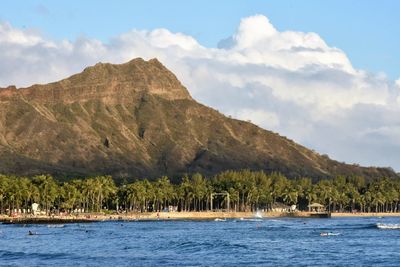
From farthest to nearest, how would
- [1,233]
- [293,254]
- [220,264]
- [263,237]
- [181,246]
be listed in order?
[1,233]
[263,237]
[181,246]
[293,254]
[220,264]

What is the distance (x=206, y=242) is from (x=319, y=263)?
3997 centimetres

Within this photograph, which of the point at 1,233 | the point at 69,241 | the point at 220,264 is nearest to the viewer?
the point at 220,264

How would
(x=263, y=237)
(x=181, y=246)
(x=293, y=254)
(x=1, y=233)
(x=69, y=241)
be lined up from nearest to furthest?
(x=293, y=254)
(x=181, y=246)
(x=69, y=241)
(x=263, y=237)
(x=1, y=233)

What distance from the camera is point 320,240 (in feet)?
520

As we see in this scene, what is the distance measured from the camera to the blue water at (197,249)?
11500 centimetres

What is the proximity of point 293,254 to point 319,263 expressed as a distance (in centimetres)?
1450

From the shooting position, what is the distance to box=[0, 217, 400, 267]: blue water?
377 feet

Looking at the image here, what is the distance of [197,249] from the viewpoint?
13625 cm

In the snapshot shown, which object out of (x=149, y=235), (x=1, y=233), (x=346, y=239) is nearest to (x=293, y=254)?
(x=346, y=239)

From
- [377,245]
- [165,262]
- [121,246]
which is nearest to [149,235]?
[121,246]

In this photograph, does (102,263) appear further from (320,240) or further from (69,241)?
(320,240)

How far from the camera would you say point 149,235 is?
577 ft

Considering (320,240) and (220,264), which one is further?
(320,240)

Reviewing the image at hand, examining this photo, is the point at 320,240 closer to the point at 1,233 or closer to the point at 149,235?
the point at 149,235
